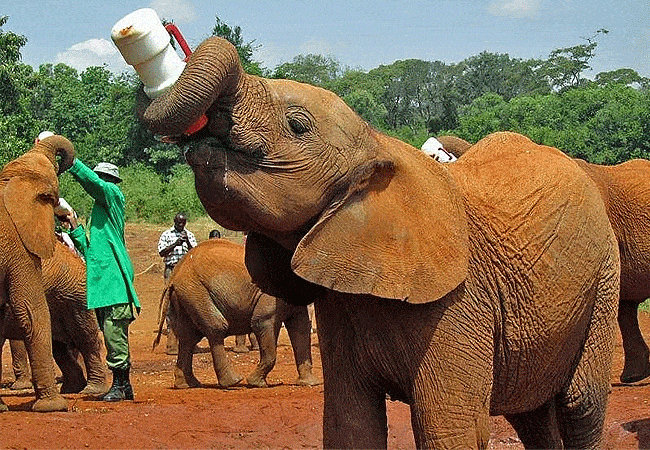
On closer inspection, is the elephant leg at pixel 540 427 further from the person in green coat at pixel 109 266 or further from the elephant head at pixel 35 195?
the elephant head at pixel 35 195

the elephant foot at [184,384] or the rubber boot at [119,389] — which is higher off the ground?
the rubber boot at [119,389]

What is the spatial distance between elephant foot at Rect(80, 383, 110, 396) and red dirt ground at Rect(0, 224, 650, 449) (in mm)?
281

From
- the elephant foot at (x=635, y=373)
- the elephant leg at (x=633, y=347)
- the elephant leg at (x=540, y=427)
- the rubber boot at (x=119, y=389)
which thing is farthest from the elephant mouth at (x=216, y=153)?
the elephant foot at (x=635, y=373)

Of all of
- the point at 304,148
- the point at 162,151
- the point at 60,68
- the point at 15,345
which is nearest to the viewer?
A: the point at 304,148

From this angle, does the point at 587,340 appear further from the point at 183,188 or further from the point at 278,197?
the point at 183,188

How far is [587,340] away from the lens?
5.75 metres

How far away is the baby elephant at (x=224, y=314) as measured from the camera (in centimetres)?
1238

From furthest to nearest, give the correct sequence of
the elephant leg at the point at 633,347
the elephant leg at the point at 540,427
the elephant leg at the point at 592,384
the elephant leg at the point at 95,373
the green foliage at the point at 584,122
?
the green foliage at the point at 584,122 → the elephant leg at the point at 95,373 → the elephant leg at the point at 633,347 → the elephant leg at the point at 540,427 → the elephant leg at the point at 592,384

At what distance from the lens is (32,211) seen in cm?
946

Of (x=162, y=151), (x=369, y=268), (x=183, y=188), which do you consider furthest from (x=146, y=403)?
(x=162, y=151)

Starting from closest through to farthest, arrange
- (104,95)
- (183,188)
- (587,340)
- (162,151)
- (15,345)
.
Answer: (587,340) → (15,345) → (183,188) → (162,151) → (104,95)

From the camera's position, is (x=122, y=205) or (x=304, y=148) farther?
(x=122, y=205)

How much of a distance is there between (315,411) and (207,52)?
253 inches

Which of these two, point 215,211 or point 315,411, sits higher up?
point 215,211
